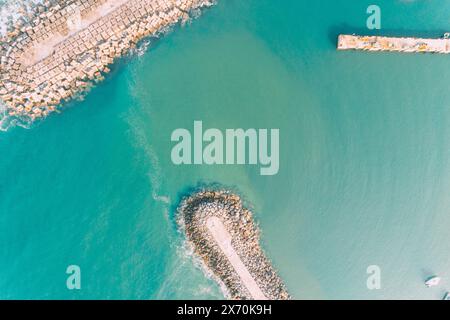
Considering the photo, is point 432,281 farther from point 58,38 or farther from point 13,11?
point 13,11

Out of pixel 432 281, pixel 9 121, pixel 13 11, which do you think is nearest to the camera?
pixel 13 11

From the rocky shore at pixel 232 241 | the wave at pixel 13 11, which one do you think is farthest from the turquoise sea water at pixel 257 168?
the wave at pixel 13 11

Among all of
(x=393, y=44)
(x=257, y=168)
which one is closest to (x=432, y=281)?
(x=257, y=168)

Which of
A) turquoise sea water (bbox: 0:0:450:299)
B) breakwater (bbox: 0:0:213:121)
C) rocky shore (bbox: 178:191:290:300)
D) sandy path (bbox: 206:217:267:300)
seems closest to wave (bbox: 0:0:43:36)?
breakwater (bbox: 0:0:213:121)

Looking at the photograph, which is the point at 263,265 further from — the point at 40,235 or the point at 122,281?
the point at 40,235

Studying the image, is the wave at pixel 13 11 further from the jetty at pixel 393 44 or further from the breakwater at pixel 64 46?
the jetty at pixel 393 44

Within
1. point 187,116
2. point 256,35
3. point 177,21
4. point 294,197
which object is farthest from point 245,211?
point 177,21

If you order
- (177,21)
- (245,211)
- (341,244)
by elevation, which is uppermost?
(177,21)
